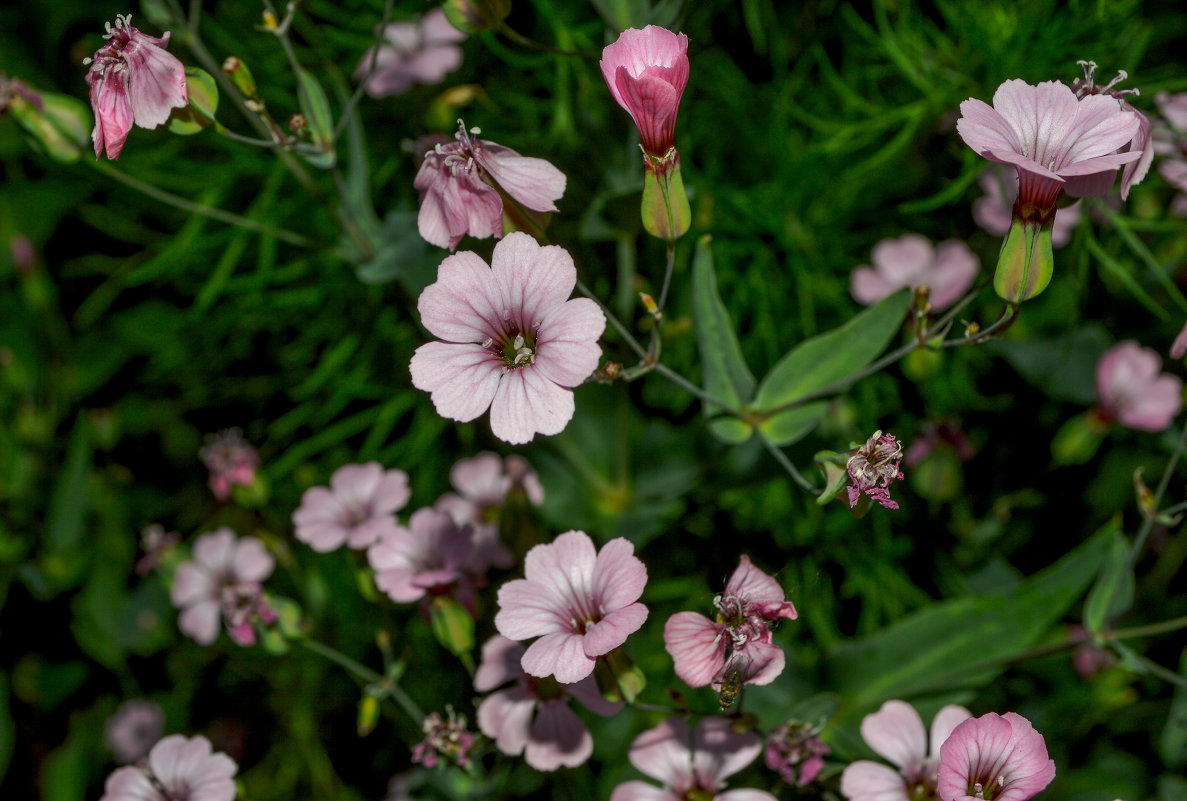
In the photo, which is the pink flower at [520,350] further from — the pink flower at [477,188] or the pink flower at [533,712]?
the pink flower at [533,712]

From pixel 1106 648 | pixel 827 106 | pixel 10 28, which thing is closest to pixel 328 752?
pixel 1106 648

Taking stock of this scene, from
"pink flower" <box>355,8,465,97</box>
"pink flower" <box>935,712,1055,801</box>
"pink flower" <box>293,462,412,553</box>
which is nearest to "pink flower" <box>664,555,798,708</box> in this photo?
"pink flower" <box>935,712,1055,801</box>

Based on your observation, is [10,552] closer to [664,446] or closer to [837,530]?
[664,446]

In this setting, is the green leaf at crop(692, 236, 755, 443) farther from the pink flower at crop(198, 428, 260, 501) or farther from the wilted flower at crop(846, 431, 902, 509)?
the pink flower at crop(198, 428, 260, 501)

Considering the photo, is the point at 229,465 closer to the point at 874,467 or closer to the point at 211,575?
the point at 211,575

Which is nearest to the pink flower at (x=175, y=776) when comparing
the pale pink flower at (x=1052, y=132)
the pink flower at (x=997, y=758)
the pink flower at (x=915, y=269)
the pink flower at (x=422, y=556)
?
the pink flower at (x=422, y=556)
